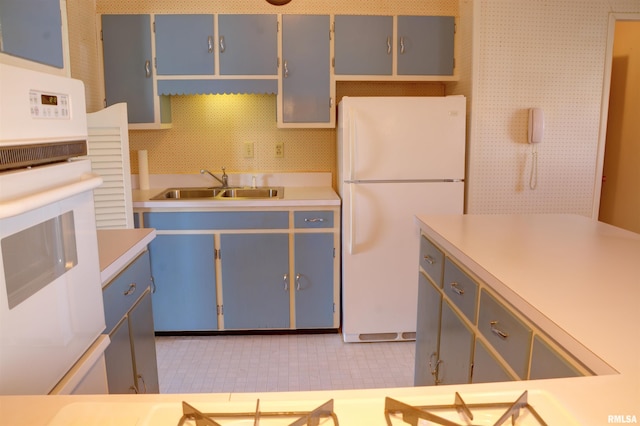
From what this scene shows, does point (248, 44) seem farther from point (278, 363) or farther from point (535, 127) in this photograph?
point (278, 363)

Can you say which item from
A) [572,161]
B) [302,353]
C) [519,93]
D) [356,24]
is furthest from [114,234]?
[572,161]

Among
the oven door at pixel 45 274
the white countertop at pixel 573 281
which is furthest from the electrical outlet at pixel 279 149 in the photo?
the oven door at pixel 45 274

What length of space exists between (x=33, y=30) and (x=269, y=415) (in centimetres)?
96

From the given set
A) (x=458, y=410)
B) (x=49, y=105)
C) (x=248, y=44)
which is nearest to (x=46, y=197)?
(x=49, y=105)

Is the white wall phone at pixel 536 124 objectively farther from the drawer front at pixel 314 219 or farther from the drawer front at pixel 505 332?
the drawer front at pixel 505 332

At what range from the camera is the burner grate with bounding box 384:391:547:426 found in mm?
759

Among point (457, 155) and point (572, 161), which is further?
point (572, 161)

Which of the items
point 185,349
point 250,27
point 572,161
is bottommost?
point 185,349

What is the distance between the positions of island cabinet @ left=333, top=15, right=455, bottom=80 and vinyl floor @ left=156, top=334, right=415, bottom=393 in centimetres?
169

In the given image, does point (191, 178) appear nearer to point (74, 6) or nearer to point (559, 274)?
point (74, 6)

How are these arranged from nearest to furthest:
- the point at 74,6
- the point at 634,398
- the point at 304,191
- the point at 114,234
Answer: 1. the point at 634,398
2. the point at 114,234
3. the point at 74,6
4. the point at 304,191

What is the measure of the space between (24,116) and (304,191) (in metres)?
2.54

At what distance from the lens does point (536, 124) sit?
300cm

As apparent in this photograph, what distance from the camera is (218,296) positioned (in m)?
3.13
